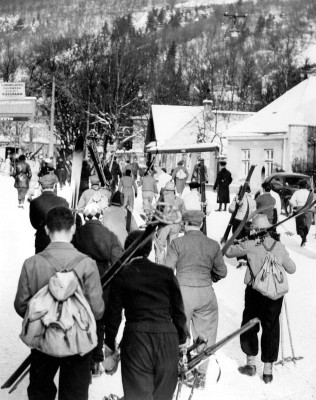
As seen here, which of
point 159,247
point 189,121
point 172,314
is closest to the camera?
point 172,314

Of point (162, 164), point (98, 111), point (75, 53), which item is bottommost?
point (162, 164)

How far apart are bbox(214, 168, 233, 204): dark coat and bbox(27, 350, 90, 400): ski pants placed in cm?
1760

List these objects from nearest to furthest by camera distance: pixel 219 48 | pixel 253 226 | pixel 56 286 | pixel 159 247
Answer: pixel 56 286 → pixel 253 226 → pixel 159 247 → pixel 219 48

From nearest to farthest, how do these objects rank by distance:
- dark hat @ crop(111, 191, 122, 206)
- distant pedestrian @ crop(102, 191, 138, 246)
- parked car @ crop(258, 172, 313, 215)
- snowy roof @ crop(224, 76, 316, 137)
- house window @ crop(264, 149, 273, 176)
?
distant pedestrian @ crop(102, 191, 138, 246) → dark hat @ crop(111, 191, 122, 206) → parked car @ crop(258, 172, 313, 215) → snowy roof @ crop(224, 76, 316, 137) → house window @ crop(264, 149, 273, 176)

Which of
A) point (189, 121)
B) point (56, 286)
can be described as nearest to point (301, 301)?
point (56, 286)

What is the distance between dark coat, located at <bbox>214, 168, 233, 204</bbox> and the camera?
22125mm

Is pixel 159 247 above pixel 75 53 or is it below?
below

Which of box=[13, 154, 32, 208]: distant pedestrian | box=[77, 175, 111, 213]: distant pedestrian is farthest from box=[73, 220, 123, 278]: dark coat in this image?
box=[13, 154, 32, 208]: distant pedestrian

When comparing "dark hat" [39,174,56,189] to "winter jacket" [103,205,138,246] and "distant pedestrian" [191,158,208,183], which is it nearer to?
"winter jacket" [103,205,138,246]

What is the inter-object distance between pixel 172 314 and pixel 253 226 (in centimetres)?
231

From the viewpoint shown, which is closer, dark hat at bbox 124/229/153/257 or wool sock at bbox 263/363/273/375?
dark hat at bbox 124/229/153/257

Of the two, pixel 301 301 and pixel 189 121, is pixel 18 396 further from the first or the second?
pixel 189 121

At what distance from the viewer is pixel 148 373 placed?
411 cm

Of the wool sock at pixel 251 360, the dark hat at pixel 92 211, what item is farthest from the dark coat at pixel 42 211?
the wool sock at pixel 251 360
